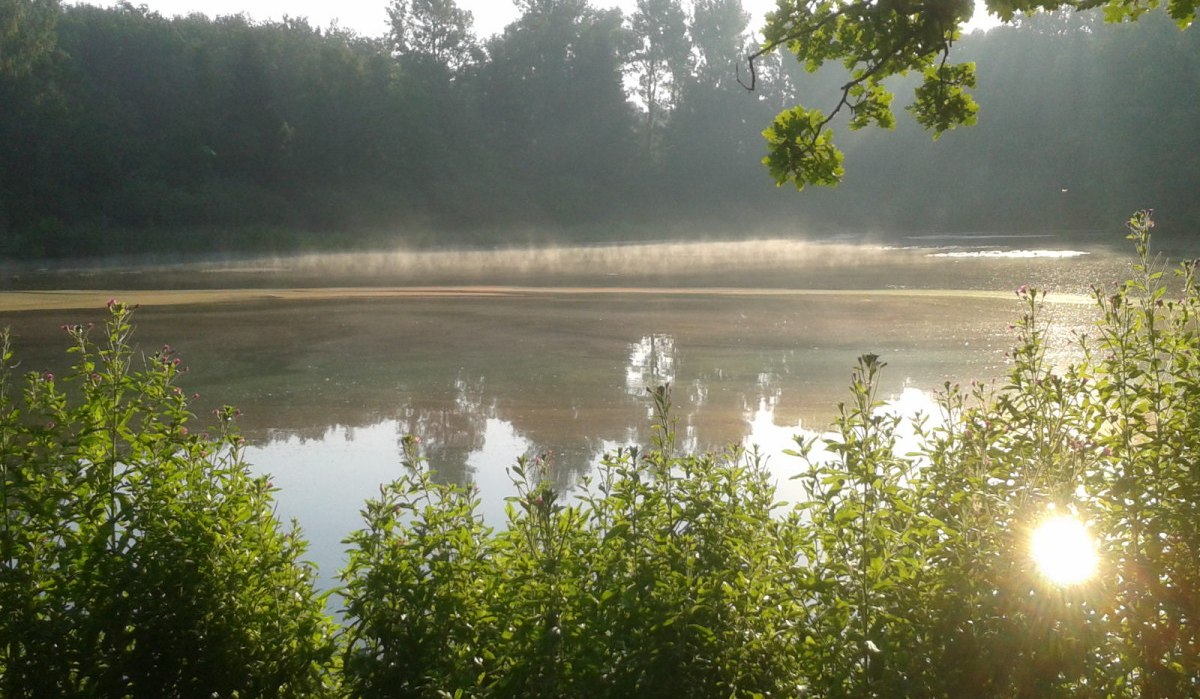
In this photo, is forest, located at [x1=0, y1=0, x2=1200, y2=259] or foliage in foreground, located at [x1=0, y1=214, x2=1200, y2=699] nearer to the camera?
foliage in foreground, located at [x1=0, y1=214, x2=1200, y2=699]

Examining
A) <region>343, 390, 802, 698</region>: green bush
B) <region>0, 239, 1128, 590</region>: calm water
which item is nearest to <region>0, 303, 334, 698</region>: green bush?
<region>343, 390, 802, 698</region>: green bush

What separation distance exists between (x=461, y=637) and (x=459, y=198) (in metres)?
57.0

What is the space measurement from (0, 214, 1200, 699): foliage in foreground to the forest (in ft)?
137

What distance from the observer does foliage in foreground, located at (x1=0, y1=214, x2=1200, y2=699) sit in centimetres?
324

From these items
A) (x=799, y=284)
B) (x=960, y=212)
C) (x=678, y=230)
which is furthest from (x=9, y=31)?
(x=960, y=212)

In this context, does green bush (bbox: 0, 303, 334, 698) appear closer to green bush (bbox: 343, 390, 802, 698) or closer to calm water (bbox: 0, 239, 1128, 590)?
green bush (bbox: 343, 390, 802, 698)

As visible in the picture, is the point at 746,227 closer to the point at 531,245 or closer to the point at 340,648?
the point at 531,245

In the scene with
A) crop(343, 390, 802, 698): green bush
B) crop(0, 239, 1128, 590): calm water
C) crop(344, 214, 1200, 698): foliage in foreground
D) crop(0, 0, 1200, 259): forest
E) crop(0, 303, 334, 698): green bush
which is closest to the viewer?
crop(344, 214, 1200, 698): foliage in foreground

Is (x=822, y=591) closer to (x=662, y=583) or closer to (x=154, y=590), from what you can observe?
(x=662, y=583)

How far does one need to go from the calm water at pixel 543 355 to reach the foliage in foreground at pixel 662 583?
7.44 ft

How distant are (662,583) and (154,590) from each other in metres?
1.69

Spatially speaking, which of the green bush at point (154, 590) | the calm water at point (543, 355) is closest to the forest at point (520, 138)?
the calm water at point (543, 355)

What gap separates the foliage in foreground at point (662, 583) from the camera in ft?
10.6

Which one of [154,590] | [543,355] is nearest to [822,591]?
[154,590]
